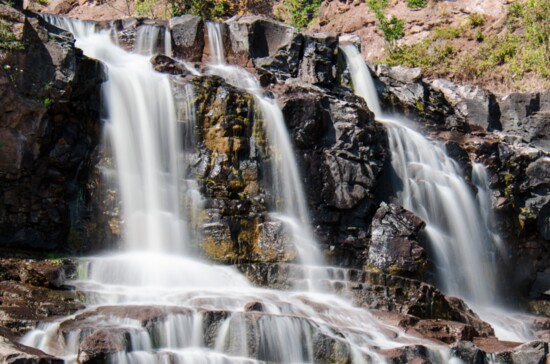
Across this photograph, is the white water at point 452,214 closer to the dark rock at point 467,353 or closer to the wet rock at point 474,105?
the wet rock at point 474,105

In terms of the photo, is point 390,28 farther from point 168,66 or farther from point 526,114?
point 168,66

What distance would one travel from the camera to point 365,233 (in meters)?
16.8

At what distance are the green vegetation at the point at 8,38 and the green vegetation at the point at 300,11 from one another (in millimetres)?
24499

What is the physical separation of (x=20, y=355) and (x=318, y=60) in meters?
16.8

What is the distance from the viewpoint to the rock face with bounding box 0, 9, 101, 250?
13.9 meters

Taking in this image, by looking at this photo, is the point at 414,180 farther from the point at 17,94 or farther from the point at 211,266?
the point at 17,94

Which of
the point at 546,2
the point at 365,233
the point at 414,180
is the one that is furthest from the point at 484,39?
the point at 365,233

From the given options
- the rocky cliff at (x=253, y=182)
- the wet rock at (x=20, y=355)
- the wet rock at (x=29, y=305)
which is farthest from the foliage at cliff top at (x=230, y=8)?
the wet rock at (x=20, y=355)

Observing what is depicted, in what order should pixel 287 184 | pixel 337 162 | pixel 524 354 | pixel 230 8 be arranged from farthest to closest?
pixel 230 8 < pixel 337 162 < pixel 287 184 < pixel 524 354

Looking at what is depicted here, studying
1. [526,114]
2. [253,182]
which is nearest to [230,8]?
[526,114]

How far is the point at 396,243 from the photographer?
646 inches

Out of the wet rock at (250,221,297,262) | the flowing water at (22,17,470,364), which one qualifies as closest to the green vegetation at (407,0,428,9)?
the flowing water at (22,17,470,364)

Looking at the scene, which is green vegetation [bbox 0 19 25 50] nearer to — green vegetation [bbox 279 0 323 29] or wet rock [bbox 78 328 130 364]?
wet rock [bbox 78 328 130 364]

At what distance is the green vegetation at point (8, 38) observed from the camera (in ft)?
47.1
